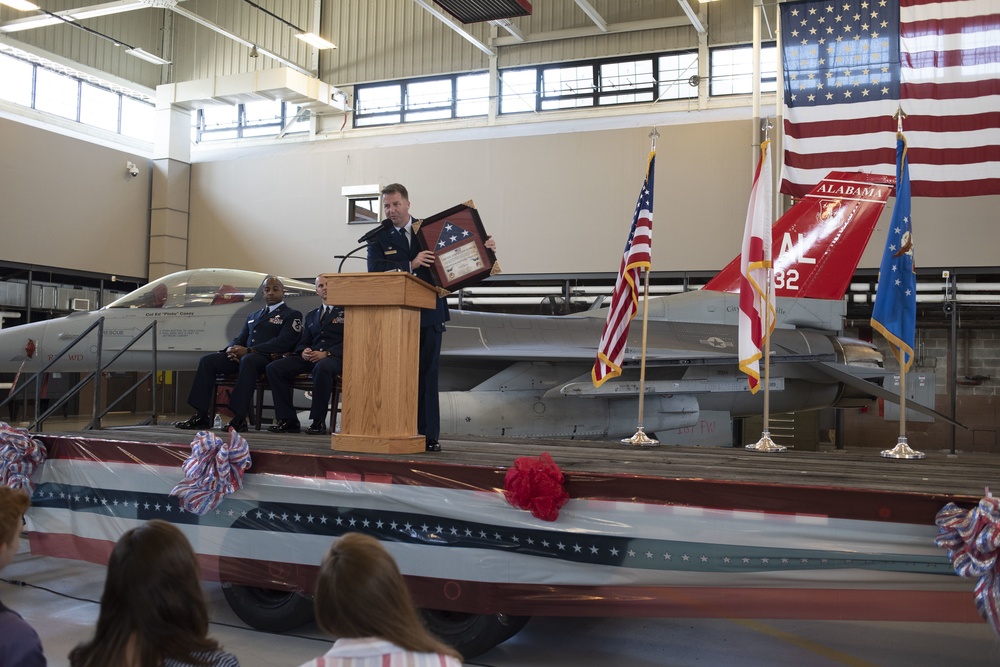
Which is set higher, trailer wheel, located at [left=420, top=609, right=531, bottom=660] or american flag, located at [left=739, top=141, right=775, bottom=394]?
american flag, located at [left=739, top=141, right=775, bottom=394]

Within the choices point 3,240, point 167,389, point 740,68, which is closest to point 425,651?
point 740,68

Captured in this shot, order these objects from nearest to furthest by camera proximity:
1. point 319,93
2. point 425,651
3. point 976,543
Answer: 1. point 425,651
2. point 976,543
3. point 319,93

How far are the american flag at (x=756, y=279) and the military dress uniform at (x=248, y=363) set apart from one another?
3808mm

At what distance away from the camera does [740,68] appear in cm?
1659

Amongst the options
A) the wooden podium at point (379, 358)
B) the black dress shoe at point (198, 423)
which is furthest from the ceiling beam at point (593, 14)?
the wooden podium at point (379, 358)

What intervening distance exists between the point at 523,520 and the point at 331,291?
1.81m

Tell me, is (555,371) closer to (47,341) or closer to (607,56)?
(47,341)

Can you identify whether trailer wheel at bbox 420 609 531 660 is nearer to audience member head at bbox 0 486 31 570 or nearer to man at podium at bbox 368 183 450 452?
man at podium at bbox 368 183 450 452

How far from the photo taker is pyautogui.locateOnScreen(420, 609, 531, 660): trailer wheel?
449 cm

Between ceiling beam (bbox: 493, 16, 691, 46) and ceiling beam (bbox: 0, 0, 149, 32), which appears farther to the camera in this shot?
ceiling beam (bbox: 493, 16, 691, 46)

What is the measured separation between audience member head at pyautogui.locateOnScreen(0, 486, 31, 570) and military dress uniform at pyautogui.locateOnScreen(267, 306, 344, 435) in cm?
433

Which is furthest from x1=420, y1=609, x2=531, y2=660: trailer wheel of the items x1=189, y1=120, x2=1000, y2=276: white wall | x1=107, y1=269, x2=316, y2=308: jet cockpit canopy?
x1=189, y1=120, x2=1000, y2=276: white wall

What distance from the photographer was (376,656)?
1.76 m

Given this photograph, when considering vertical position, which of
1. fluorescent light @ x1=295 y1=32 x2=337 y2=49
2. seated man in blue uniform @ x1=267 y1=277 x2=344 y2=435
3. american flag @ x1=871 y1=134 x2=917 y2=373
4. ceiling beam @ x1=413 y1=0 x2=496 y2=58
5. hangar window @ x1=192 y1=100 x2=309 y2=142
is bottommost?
seated man in blue uniform @ x1=267 y1=277 x2=344 y2=435
